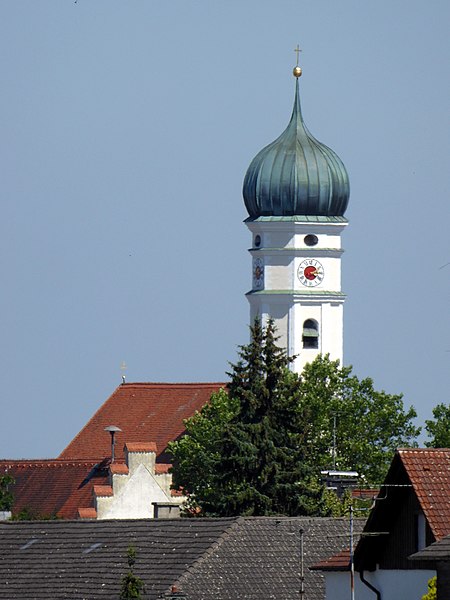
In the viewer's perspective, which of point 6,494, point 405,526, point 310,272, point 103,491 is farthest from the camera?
point 310,272

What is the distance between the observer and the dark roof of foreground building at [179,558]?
5591 cm

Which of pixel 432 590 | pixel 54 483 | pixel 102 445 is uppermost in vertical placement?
pixel 102 445

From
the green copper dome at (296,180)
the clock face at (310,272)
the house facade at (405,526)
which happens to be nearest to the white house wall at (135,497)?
the clock face at (310,272)

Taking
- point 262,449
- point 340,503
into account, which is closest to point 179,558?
point 340,503

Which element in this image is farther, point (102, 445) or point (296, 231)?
point (296, 231)

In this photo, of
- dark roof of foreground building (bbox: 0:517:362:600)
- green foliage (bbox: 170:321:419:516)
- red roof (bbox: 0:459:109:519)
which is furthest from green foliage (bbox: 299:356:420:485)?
dark roof of foreground building (bbox: 0:517:362:600)

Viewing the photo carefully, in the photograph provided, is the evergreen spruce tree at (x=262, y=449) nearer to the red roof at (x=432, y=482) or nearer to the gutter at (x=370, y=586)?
the gutter at (x=370, y=586)

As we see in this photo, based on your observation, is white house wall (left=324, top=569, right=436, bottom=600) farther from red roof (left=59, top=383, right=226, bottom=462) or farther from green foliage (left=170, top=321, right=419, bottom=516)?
red roof (left=59, top=383, right=226, bottom=462)

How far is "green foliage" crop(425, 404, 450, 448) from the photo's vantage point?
97188 mm

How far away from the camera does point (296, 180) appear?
132750 mm

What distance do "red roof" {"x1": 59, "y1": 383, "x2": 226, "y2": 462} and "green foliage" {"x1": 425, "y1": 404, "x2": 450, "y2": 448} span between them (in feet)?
51.2

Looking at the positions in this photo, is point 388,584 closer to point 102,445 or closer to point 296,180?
point 102,445

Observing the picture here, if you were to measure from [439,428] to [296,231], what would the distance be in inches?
1364

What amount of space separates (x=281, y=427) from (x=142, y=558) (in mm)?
31391
